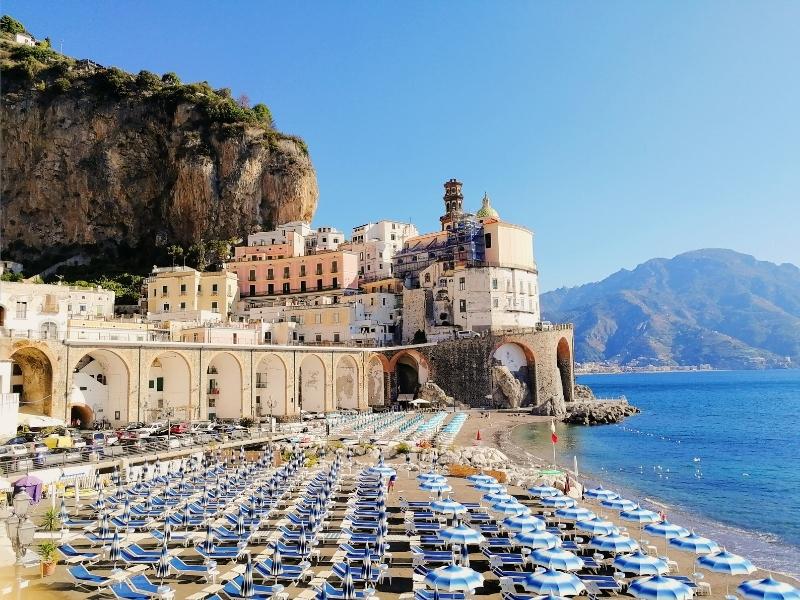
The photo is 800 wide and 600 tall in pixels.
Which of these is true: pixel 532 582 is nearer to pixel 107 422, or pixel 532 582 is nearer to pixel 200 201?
pixel 107 422

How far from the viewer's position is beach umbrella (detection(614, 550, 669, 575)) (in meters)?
14.9

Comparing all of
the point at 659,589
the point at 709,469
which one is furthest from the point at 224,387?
the point at 659,589

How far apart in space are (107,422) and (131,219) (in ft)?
165

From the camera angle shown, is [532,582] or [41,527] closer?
[532,582]

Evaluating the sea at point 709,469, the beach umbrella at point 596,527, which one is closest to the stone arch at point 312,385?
the sea at point 709,469

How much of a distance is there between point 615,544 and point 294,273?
6262 cm

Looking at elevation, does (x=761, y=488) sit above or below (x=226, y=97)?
below

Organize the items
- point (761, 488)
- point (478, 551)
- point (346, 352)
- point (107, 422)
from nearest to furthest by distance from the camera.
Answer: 1. point (478, 551)
2. point (761, 488)
3. point (107, 422)
4. point (346, 352)

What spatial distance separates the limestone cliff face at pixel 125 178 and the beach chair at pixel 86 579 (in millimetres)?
72292

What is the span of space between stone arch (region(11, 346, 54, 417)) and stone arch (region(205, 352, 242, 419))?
1309 cm

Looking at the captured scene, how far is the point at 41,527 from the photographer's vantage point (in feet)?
61.5

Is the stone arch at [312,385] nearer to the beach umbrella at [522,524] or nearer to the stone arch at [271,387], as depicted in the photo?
the stone arch at [271,387]

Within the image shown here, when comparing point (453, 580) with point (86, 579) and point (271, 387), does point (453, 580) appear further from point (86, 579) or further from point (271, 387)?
point (271, 387)

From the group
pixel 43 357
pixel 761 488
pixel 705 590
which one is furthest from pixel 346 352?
pixel 705 590
